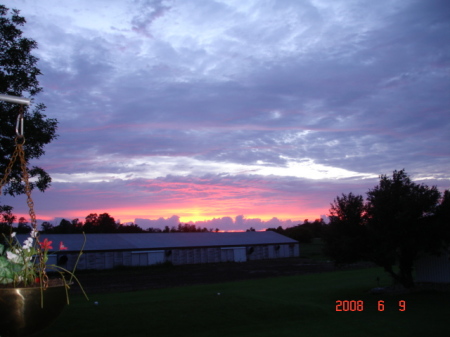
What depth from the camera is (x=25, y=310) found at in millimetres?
3199

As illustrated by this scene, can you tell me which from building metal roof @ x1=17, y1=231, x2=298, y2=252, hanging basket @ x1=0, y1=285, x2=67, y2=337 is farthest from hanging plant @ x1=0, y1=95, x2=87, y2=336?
building metal roof @ x1=17, y1=231, x2=298, y2=252

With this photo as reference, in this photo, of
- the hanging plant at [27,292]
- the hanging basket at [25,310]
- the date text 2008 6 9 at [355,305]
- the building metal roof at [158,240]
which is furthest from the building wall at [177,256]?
the hanging basket at [25,310]

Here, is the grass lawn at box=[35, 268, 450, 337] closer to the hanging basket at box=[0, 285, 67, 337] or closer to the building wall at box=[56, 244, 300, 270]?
the hanging basket at box=[0, 285, 67, 337]

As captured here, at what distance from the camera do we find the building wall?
171 feet

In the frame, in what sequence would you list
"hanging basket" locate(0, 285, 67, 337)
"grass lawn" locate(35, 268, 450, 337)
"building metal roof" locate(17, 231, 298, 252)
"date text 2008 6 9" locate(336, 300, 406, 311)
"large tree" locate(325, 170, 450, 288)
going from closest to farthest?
"hanging basket" locate(0, 285, 67, 337) → "grass lawn" locate(35, 268, 450, 337) → "date text 2008 6 9" locate(336, 300, 406, 311) → "large tree" locate(325, 170, 450, 288) → "building metal roof" locate(17, 231, 298, 252)

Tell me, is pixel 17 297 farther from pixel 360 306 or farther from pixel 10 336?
pixel 360 306

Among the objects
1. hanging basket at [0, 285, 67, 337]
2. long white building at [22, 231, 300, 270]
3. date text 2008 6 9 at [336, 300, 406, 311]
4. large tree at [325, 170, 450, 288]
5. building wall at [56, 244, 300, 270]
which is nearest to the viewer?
hanging basket at [0, 285, 67, 337]

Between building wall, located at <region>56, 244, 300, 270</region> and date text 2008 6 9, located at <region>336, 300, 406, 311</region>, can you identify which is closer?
date text 2008 6 9, located at <region>336, 300, 406, 311</region>

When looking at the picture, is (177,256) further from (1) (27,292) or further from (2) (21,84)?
(1) (27,292)

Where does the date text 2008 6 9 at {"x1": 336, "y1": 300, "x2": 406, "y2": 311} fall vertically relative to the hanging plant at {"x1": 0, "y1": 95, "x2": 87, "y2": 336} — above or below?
below

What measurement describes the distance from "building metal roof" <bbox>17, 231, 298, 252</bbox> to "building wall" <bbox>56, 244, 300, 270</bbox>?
2.20 ft

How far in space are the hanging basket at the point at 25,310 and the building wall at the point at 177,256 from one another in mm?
49415

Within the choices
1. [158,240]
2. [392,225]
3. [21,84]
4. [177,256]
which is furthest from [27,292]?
[158,240]

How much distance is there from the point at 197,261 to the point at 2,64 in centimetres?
5053
